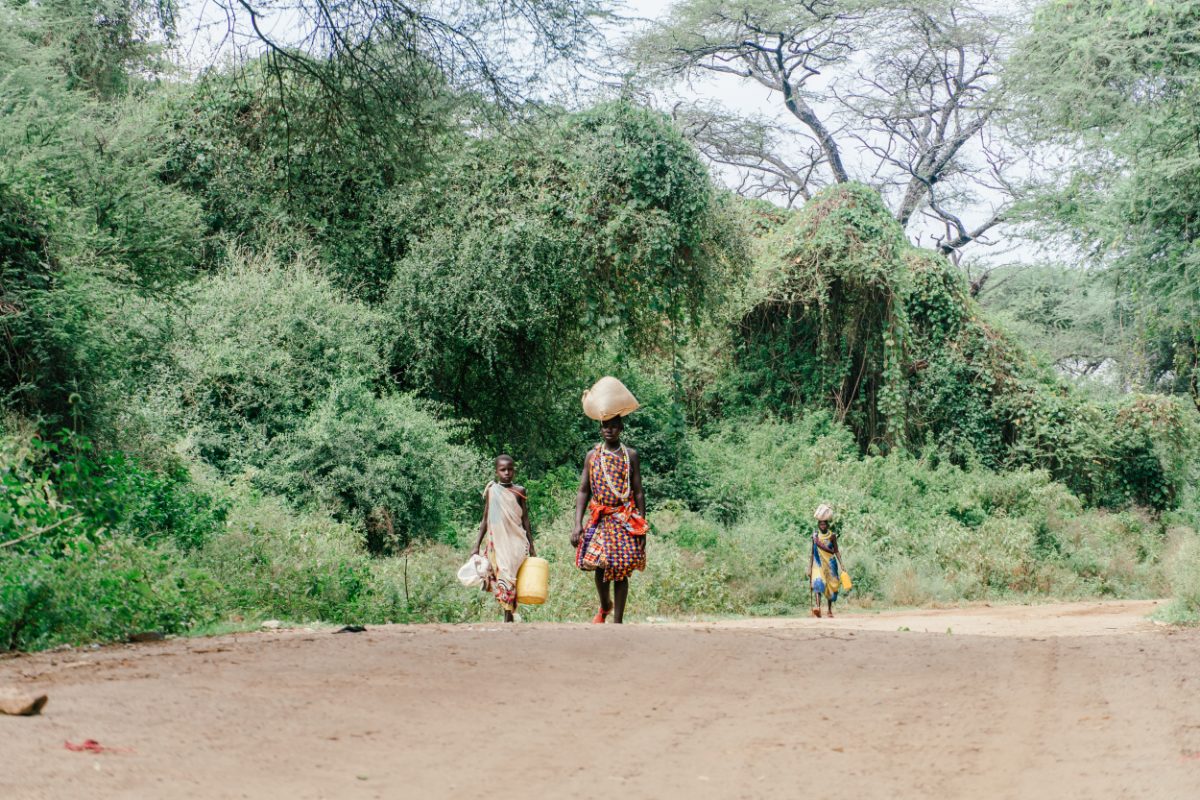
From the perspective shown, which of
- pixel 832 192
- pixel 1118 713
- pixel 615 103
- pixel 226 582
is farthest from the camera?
pixel 832 192

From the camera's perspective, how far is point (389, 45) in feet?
32.6

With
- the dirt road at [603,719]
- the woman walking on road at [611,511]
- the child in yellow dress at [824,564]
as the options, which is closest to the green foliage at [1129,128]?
the child in yellow dress at [824,564]

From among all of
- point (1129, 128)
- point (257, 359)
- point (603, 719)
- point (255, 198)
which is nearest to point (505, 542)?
point (603, 719)

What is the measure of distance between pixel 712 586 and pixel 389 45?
9667 millimetres

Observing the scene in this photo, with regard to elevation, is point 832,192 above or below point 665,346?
above

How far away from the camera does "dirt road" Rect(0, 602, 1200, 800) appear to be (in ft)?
15.2

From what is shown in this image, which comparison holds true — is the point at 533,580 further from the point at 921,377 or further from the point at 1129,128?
the point at 921,377

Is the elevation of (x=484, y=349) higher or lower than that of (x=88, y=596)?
higher

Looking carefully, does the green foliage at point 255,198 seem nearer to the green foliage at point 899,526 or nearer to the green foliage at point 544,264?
the green foliage at point 544,264

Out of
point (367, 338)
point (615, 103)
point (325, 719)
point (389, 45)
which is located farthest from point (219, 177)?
point (325, 719)

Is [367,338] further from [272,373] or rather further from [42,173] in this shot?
[42,173]

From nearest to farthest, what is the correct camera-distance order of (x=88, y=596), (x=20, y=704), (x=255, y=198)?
(x=20, y=704), (x=88, y=596), (x=255, y=198)

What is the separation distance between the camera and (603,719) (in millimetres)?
5828

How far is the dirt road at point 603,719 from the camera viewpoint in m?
4.64
